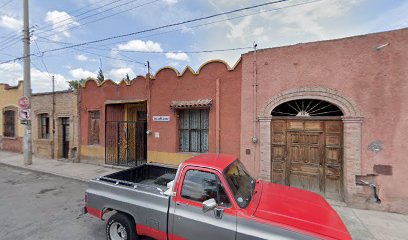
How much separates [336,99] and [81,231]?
7.12 metres

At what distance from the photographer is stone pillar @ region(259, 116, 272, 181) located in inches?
259

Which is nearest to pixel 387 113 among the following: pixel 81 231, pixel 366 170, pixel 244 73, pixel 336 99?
pixel 336 99

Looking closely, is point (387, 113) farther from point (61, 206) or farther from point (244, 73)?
point (61, 206)

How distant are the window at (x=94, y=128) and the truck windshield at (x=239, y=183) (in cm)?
940

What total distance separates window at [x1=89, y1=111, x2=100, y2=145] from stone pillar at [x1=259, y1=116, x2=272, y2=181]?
8.51 meters

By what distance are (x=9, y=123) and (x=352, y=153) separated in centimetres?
2000

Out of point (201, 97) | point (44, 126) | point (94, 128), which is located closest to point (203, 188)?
point (201, 97)

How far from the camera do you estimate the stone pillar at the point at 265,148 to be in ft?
21.6

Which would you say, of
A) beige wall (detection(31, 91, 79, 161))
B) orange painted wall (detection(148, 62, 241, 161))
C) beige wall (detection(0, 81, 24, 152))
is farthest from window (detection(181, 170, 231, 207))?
beige wall (detection(0, 81, 24, 152))

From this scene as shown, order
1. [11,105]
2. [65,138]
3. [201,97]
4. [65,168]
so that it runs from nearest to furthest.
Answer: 1. [201,97]
2. [65,168]
3. [65,138]
4. [11,105]

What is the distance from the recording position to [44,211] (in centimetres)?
520

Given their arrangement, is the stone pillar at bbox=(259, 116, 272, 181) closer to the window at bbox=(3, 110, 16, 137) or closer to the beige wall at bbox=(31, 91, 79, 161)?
the beige wall at bbox=(31, 91, 79, 161)

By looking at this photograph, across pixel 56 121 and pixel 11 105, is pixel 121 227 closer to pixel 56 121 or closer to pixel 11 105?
pixel 56 121

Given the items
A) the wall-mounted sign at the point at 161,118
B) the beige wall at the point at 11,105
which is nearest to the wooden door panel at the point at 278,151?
the wall-mounted sign at the point at 161,118
